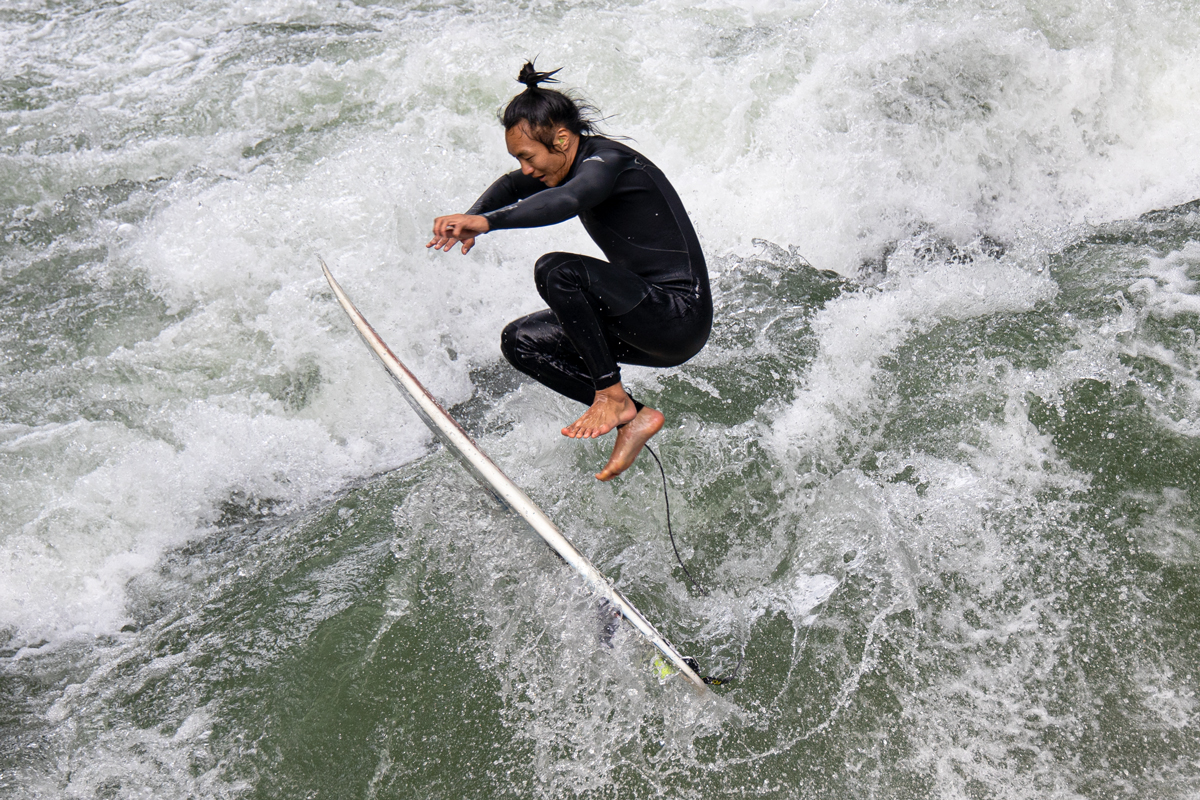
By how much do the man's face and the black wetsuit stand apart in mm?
53

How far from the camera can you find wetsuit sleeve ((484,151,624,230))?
103 inches

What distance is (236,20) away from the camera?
707cm

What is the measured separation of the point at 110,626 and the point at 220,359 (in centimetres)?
165

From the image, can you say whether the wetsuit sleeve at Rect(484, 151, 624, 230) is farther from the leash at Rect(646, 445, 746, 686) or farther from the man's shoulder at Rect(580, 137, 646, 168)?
the leash at Rect(646, 445, 746, 686)

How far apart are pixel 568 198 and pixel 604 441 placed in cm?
161

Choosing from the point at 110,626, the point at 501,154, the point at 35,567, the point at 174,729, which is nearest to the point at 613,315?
the point at 174,729

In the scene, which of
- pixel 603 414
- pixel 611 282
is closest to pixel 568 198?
pixel 611 282

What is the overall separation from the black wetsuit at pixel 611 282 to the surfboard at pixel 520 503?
37cm

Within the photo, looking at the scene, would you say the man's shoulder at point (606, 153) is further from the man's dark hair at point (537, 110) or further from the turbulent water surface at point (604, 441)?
the turbulent water surface at point (604, 441)

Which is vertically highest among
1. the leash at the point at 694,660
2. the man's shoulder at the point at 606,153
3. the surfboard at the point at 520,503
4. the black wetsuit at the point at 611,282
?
the man's shoulder at the point at 606,153

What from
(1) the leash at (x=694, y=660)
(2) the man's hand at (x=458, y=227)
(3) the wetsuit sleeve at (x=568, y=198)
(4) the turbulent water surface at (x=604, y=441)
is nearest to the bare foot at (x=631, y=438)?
(1) the leash at (x=694, y=660)

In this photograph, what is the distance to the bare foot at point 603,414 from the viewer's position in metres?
3.07

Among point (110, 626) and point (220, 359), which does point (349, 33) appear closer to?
point (220, 359)

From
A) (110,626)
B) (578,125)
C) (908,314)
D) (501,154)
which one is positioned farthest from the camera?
(501,154)
